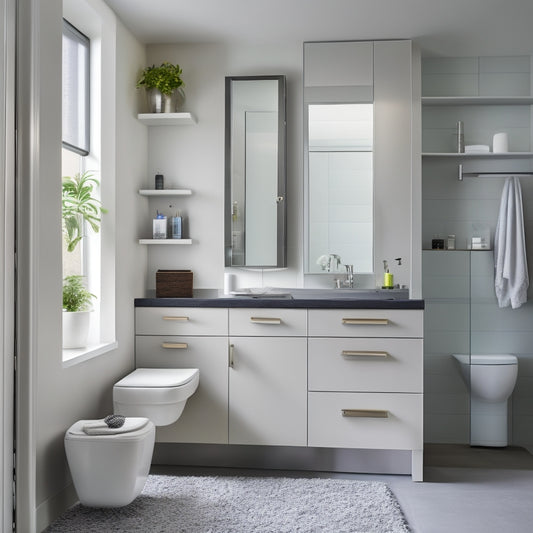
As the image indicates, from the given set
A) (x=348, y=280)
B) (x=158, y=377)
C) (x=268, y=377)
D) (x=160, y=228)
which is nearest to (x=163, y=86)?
(x=160, y=228)

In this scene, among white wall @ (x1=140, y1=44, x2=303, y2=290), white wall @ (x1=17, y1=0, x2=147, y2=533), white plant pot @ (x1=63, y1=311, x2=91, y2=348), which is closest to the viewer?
white wall @ (x1=17, y1=0, x2=147, y2=533)

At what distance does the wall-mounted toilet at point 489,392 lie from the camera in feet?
12.4

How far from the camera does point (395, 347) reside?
10.9 ft

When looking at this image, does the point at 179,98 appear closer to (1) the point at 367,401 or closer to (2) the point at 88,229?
(2) the point at 88,229

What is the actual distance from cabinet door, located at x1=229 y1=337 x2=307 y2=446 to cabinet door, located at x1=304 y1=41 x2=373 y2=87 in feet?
5.57

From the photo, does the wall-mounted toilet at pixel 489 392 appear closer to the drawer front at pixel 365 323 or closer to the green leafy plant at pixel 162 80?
the drawer front at pixel 365 323

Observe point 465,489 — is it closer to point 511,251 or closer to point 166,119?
point 511,251

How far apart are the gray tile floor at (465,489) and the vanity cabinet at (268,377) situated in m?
0.24

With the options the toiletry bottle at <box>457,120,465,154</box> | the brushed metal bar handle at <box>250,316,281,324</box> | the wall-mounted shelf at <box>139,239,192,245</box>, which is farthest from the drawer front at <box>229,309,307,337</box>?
the toiletry bottle at <box>457,120,465,154</box>

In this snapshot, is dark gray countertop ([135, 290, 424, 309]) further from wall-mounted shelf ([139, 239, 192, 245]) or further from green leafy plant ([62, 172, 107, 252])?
green leafy plant ([62, 172, 107, 252])

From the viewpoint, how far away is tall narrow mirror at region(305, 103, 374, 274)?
151 inches

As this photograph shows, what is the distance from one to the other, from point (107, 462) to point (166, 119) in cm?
213

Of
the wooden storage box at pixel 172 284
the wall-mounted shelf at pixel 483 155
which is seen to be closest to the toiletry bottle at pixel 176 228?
the wooden storage box at pixel 172 284

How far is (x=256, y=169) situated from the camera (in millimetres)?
3846
